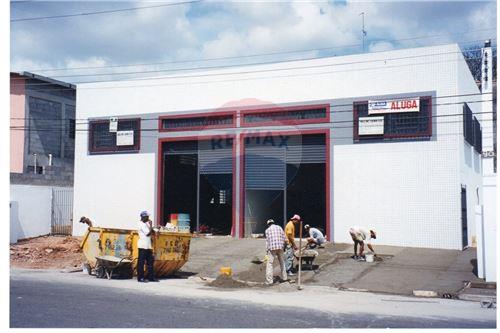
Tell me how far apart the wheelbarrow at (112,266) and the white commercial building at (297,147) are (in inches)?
364

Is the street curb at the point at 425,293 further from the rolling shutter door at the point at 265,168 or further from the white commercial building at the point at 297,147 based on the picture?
the rolling shutter door at the point at 265,168

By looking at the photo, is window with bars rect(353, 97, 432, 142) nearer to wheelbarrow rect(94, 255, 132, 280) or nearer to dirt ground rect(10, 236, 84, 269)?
wheelbarrow rect(94, 255, 132, 280)

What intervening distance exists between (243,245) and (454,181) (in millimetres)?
8192

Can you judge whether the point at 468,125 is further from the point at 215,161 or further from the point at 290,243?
the point at 290,243

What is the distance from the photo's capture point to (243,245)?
2103 cm

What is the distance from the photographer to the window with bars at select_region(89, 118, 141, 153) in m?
25.4

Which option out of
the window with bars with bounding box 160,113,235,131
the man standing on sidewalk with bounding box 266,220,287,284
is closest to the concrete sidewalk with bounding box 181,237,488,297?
the man standing on sidewalk with bounding box 266,220,287,284

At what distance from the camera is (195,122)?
24.4 m

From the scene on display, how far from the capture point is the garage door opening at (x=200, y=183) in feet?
79.3

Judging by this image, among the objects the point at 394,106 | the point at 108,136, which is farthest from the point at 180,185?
the point at 394,106

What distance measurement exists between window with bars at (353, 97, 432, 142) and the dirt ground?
11.5 m

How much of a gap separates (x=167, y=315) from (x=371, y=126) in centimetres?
1389
